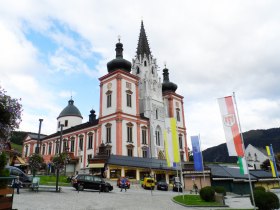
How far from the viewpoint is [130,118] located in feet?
171

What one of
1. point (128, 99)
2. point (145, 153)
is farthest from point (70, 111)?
point (145, 153)

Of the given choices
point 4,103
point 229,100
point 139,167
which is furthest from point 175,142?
point 139,167

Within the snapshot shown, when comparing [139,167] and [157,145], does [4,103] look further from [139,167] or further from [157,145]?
[157,145]

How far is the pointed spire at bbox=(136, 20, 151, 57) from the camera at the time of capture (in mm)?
67125

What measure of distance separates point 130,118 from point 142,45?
24.2 meters

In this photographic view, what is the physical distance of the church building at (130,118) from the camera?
163 ft

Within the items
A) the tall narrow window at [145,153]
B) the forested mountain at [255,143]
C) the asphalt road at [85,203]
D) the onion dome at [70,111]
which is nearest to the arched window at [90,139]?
the tall narrow window at [145,153]

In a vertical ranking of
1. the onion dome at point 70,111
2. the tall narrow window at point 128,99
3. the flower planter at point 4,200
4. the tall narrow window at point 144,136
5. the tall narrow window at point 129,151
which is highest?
the onion dome at point 70,111

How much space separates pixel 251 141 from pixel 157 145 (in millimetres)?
127876

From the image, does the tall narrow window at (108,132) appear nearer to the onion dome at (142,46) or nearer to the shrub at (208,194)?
the onion dome at (142,46)

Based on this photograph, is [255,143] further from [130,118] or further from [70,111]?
[130,118]

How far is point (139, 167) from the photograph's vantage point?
42.6 meters

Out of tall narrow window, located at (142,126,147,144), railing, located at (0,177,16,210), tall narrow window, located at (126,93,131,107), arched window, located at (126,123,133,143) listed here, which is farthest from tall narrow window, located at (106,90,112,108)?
railing, located at (0,177,16,210)

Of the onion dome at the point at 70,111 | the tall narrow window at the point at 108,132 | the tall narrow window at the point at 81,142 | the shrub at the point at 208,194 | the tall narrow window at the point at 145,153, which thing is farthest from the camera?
the onion dome at the point at 70,111
